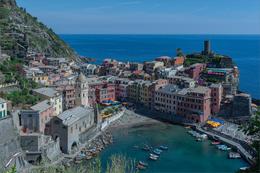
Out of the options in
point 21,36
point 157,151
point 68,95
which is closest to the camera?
point 157,151

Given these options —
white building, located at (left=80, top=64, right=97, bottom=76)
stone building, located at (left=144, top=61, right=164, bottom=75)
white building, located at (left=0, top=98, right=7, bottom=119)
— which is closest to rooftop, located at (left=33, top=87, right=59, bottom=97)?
white building, located at (left=0, top=98, right=7, bottom=119)

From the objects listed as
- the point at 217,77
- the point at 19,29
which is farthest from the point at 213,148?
the point at 19,29

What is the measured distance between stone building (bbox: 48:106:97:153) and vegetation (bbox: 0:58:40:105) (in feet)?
14.3

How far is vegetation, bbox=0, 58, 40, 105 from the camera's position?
103 ft

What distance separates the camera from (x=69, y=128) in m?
28.1

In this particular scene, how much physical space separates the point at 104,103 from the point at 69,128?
583 inches

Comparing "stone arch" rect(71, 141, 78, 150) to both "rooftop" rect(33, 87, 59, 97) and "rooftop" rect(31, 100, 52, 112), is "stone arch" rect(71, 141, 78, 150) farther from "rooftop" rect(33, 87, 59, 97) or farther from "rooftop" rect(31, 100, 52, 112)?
"rooftop" rect(33, 87, 59, 97)

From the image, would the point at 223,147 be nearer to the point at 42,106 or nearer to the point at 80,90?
the point at 80,90

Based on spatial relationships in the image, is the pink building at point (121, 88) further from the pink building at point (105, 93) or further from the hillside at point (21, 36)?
the hillside at point (21, 36)

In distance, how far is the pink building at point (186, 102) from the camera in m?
36.7

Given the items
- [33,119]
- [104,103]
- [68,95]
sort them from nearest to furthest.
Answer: [33,119]
[68,95]
[104,103]

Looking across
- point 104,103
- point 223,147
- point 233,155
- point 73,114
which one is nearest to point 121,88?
point 104,103

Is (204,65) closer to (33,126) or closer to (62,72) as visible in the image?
(62,72)

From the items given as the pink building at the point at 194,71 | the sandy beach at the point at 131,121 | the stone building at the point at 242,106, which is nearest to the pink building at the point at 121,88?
the sandy beach at the point at 131,121
